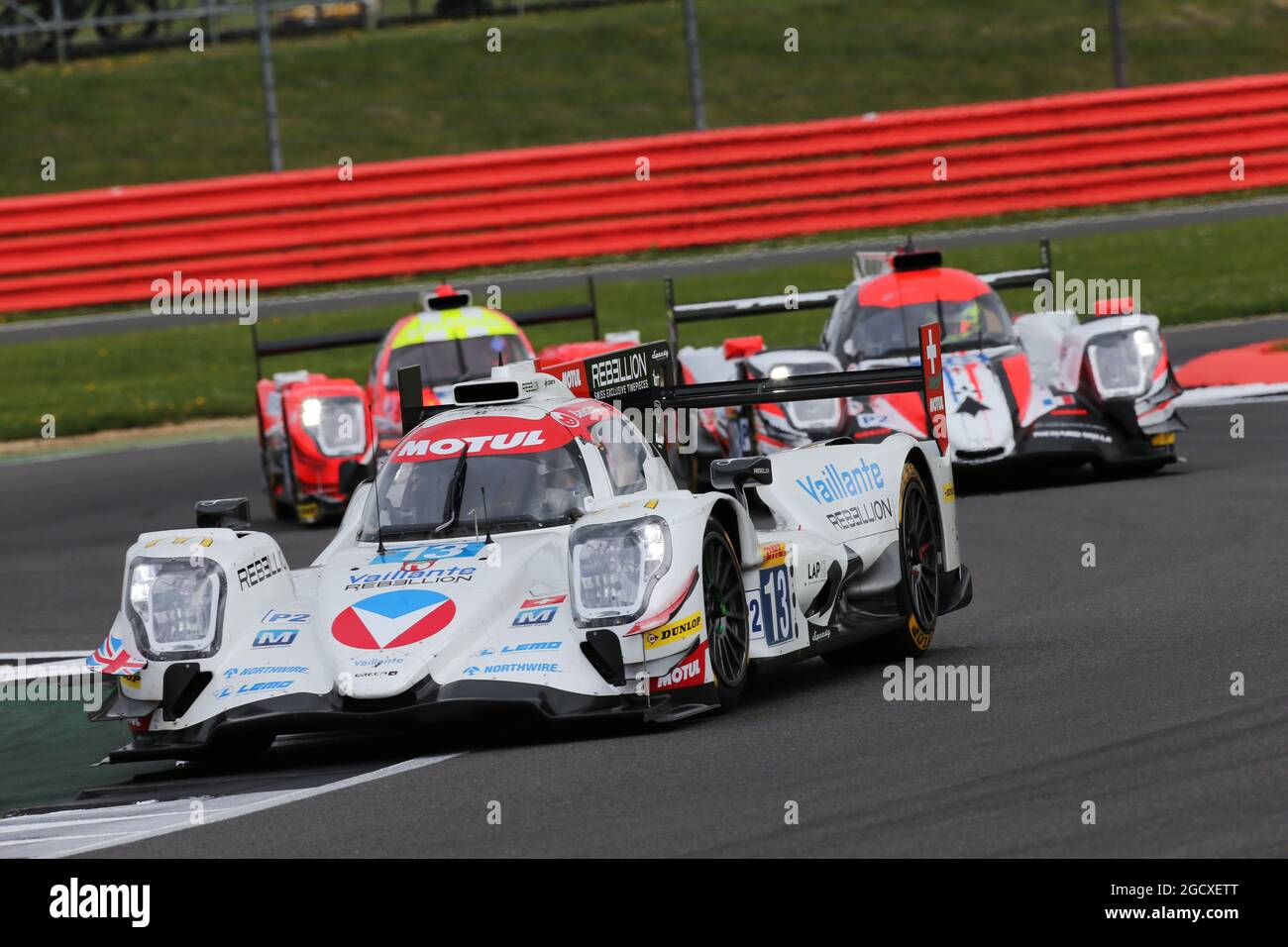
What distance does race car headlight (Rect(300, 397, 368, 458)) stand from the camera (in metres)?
16.4

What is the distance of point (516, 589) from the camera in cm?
834

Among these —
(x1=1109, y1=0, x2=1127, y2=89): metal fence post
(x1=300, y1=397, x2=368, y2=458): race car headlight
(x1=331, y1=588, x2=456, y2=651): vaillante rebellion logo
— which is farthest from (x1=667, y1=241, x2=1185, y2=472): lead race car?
(x1=1109, y1=0, x2=1127, y2=89): metal fence post

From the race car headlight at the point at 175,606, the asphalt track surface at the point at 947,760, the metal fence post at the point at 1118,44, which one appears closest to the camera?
the asphalt track surface at the point at 947,760

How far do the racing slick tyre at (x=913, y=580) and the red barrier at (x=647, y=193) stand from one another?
1558 cm

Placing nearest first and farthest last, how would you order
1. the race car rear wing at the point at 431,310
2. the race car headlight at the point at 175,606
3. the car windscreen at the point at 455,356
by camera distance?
the race car headlight at the point at 175,606 → the race car rear wing at the point at 431,310 → the car windscreen at the point at 455,356

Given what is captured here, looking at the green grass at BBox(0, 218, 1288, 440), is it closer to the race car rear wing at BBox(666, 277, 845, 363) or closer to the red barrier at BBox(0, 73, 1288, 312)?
the red barrier at BBox(0, 73, 1288, 312)

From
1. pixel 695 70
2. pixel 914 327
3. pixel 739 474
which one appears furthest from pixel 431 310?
pixel 695 70

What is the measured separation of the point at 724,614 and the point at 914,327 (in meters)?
8.38

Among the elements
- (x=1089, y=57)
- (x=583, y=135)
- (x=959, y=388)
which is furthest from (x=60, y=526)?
(x=1089, y=57)

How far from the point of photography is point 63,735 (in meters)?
9.62

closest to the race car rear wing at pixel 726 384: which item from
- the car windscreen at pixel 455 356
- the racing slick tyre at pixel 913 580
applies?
the racing slick tyre at pixel 913 580

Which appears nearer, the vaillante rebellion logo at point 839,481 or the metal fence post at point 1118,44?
the vaillante rebellion logo at point 839,481

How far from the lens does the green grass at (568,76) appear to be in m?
39.1

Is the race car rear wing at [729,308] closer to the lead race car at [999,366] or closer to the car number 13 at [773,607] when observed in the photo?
the lead race car at [999,366]
